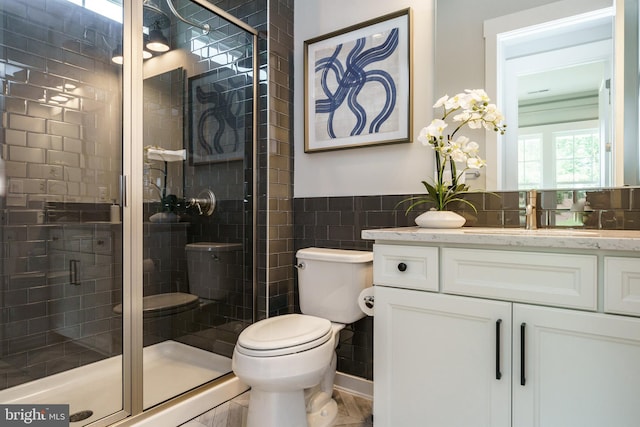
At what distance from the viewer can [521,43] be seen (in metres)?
1.60

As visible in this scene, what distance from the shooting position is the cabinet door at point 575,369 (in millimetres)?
987

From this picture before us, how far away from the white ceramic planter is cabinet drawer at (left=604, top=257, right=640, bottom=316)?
0.60 m

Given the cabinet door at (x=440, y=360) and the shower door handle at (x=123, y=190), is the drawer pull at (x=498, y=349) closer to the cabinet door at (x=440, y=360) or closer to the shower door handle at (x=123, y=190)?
the cabinet door at (x=440, y=360)

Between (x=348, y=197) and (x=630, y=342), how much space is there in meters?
1.31

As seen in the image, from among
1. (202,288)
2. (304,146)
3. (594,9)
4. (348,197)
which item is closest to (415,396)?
(348,197)

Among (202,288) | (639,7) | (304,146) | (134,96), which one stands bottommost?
(202,288)

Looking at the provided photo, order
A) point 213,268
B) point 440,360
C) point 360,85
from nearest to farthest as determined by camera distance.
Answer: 1. point 440,360
2. point 360,85
3. point 213,268

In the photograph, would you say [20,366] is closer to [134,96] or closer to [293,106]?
[134,96]

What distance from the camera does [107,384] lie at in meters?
1.68

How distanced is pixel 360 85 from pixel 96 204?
1.45 metres

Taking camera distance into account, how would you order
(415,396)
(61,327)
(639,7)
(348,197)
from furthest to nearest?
(348,197) < (61,327) < (639,7) < (415,396)

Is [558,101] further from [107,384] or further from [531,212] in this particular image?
[107,384]

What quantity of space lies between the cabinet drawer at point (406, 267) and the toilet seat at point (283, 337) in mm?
344

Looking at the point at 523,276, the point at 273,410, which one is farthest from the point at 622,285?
the point at 273,410
